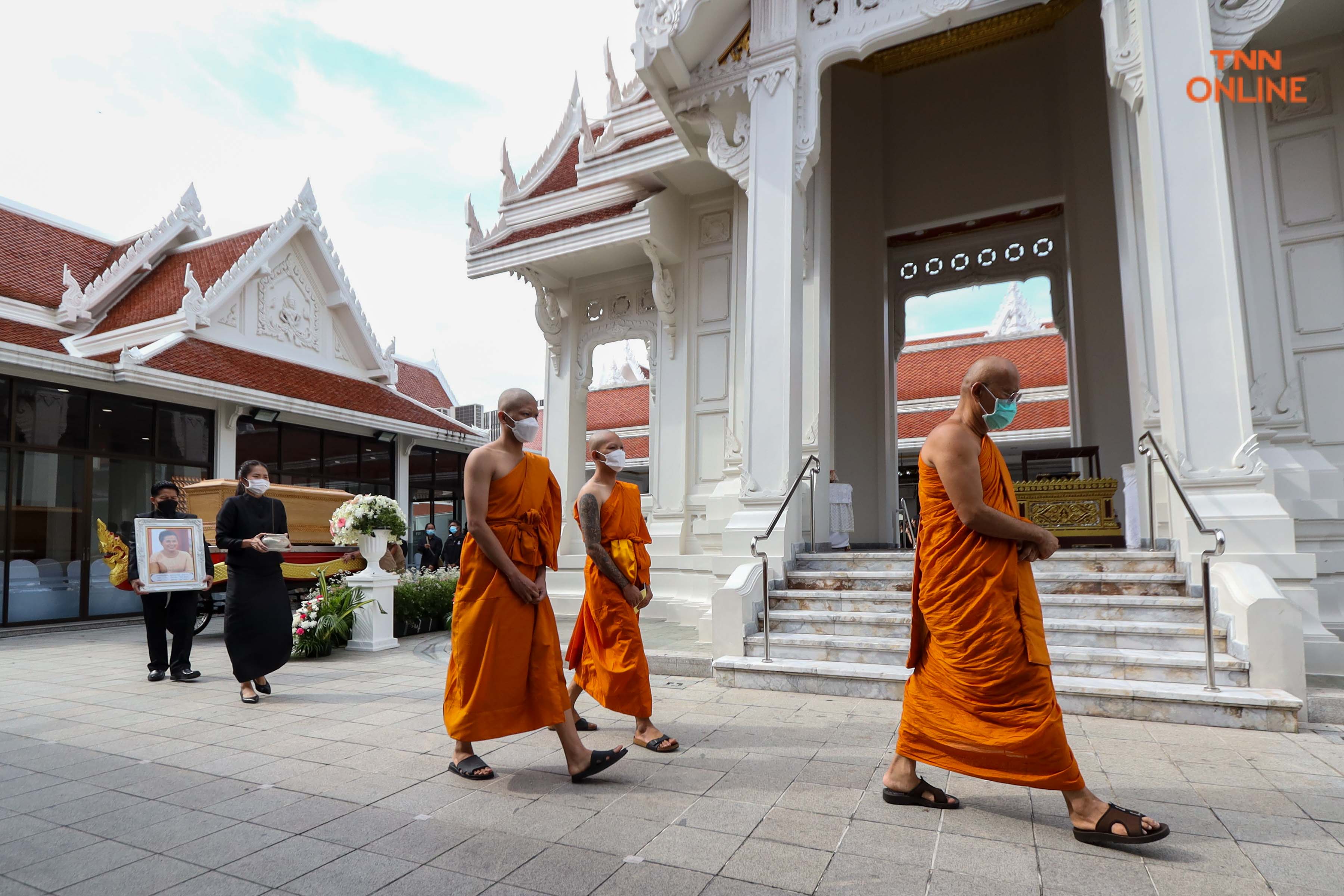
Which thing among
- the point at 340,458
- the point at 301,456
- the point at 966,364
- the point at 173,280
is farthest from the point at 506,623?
the point at 966,364

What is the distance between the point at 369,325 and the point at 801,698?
43.2 feet

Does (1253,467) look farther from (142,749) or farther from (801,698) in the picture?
(142,749)

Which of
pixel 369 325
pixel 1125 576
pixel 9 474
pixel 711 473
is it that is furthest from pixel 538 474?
pixel 369 325

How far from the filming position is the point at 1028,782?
8.25 ft

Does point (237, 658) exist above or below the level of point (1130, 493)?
below

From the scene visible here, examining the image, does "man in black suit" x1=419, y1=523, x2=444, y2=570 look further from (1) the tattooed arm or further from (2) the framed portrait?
(1) the tattooed arm

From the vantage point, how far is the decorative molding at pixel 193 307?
11.8m

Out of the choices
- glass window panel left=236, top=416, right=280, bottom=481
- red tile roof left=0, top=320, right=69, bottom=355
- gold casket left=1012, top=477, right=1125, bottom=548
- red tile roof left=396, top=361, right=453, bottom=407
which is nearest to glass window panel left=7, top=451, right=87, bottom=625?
red tile roof left=0, top=320, right=69, bottom=355

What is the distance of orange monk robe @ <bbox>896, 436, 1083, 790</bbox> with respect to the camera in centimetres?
255

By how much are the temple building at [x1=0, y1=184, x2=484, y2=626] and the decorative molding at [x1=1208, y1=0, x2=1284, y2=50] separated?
12.3 metres

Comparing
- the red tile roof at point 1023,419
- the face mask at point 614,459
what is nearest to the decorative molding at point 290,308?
the red tile roof at point 1023,419

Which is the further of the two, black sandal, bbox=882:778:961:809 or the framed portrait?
the framed portrait

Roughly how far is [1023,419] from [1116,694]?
1233 centimetres

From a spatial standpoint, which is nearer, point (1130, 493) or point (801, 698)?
point (801, 698)
